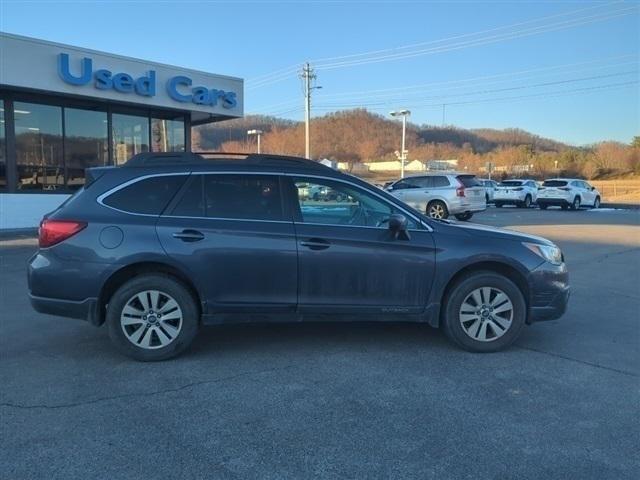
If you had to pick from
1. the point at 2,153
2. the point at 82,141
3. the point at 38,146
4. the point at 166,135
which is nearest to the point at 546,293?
the point at 2,153

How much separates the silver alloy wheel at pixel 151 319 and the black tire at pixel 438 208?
1577 cm

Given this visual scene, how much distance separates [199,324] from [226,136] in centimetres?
4546

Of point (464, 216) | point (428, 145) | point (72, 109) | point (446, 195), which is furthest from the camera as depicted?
point (428, 145)

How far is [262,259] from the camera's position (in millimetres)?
5027

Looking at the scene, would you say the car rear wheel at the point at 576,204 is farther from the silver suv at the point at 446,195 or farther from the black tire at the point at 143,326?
the black tire at the point at 143,326

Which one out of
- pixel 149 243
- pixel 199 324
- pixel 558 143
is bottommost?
pixel 199 324

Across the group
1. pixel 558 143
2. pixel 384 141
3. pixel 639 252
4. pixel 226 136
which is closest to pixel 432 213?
pixel 639 252

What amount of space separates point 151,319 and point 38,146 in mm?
14657

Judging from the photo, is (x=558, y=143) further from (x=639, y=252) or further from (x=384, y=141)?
(x=639, y=252)

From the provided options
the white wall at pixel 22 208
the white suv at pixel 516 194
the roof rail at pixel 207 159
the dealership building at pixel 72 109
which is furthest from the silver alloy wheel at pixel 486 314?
the white suv at pixel 516 194

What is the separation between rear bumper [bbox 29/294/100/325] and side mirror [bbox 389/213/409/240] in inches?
104

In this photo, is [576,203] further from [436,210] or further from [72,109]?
[72,109]

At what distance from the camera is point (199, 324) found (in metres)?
5.12

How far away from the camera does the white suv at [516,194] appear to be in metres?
34.1
